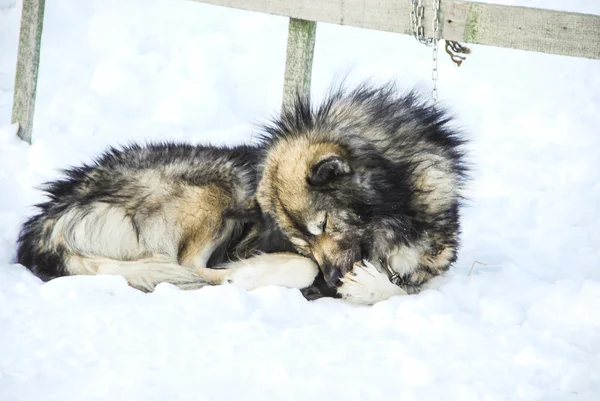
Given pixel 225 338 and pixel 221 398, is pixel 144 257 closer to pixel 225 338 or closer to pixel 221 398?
pixel 225 338

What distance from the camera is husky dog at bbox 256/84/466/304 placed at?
379cm

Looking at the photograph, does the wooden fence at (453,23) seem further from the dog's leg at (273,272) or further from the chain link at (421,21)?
the dog's leg at (273,272)

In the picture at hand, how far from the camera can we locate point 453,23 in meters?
4.61

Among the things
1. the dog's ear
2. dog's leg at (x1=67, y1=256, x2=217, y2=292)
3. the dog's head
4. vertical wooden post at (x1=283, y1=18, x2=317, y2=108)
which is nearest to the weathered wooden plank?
vertical wooden post at (x1=283, y1=18, x2=317, y2=108)

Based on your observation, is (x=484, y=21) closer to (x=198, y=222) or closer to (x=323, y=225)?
(x=323, y=225)

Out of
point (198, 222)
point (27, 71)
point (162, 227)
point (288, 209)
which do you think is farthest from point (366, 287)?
point (27, 71)

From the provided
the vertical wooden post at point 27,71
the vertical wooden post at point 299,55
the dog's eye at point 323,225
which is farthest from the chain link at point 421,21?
the vertical wooden post at point 27,71

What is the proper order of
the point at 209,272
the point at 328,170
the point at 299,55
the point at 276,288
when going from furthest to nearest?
the point at 299,55
the point at 209,272
the point at 328,170
the point at 276,288

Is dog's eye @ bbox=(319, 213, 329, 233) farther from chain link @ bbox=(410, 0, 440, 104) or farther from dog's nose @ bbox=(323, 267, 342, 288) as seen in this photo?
chain link @ bbox=(410, 0, 440, 104)

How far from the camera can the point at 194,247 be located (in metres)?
4.15

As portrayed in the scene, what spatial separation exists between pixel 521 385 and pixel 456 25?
283cm

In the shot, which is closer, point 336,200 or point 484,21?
point 336,200

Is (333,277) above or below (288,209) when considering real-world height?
below

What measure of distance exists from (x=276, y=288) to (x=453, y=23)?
2.34 meters
